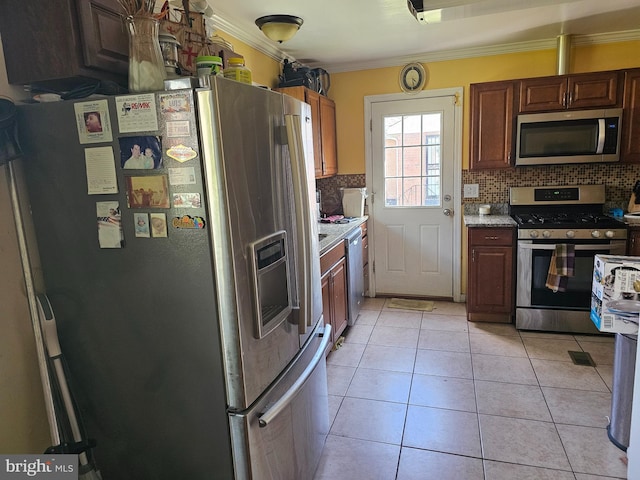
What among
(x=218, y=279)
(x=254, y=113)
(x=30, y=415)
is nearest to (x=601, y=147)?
(x=254, y=113)

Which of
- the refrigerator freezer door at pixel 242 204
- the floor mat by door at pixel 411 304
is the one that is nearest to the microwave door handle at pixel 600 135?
the floor mat by door at pixel 411 304

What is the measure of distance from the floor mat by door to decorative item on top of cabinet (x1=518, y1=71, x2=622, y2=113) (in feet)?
6.44

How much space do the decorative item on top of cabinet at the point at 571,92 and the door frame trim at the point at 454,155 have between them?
2.01 ft

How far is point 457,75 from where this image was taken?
155 inches

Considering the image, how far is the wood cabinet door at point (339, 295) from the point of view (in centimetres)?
313

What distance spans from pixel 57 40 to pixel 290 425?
157 cm

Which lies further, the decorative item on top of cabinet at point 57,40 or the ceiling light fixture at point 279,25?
the ceiling light fixture at point 279,25

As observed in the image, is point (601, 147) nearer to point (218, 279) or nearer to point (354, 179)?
point (354, 179)

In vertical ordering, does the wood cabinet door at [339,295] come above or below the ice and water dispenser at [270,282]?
below

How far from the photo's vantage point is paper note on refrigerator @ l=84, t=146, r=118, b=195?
1.30 m

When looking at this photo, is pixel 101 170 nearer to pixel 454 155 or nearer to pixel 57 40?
pixel 57 40

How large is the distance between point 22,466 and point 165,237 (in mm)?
912

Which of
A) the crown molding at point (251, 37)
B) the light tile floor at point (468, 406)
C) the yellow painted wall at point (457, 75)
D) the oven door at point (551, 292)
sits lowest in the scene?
the light tile floor at point (468, 406)

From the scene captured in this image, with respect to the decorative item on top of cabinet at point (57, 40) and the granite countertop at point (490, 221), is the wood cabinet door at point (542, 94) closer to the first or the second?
the granite countertop at point (490, 221)
